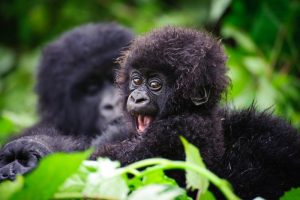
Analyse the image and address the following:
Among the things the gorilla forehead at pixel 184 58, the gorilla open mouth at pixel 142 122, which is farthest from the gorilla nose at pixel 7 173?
the gorilla forehead at pixel 184 58

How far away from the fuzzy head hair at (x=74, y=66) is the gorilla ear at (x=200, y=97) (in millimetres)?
1492

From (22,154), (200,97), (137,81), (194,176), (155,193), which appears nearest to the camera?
(155,193)

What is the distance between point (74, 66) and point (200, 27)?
947 mm

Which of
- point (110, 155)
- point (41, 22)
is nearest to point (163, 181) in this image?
point (110, 155)

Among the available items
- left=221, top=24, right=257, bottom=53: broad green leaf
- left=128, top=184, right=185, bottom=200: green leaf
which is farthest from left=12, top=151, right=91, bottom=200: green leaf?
left=221, top=24, right=257, bottom=53: broad green leaf

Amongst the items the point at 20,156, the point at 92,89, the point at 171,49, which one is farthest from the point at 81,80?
the point at 20,156

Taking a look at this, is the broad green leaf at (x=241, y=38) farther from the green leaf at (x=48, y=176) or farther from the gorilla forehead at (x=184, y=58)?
the green leaf at (x=48, y=176)

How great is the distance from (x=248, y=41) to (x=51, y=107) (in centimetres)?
157

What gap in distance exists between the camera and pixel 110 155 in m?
2.24

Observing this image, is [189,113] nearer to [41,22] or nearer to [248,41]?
[248,41]

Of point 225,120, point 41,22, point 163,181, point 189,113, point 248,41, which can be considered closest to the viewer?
point 163,181

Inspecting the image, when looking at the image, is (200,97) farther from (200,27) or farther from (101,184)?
(200,27)

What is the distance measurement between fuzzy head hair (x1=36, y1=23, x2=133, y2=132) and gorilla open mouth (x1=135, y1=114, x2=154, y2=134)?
1.28 m

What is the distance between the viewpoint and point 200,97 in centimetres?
231
